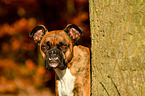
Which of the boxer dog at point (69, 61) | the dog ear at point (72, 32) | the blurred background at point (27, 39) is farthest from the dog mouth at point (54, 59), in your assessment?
the blurred background at point (27, 39)

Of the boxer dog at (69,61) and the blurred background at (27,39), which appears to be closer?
the boxer dog at (69,61)

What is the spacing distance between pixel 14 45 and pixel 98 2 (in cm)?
558

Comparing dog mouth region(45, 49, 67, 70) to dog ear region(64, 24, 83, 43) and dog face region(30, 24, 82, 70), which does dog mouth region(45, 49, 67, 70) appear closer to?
dog face region(30, 24, 82, 70)

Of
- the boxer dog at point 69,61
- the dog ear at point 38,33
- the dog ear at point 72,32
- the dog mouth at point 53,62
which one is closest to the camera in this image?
the dog mouth at point 53,62

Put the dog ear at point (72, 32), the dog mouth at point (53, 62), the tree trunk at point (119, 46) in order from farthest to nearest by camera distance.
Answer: the dog ear at point (72, 32)
the dog mouth at point (53, 62)
the tree trunk at point (119, 46)

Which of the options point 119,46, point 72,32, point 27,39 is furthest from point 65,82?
point 27,39

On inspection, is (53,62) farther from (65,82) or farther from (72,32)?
(72,32)

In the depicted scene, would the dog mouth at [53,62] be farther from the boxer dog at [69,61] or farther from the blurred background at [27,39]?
the blurred background at [27,39]

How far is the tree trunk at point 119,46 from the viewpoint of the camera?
88.0 inches

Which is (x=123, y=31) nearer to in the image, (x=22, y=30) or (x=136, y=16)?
(x=136, y=16)

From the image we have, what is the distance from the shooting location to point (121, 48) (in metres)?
2.33

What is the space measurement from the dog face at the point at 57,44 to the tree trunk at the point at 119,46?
3.02ft

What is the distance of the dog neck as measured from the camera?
360 cm

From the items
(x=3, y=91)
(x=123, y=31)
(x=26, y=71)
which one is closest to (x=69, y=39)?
(x=123, y=31)
